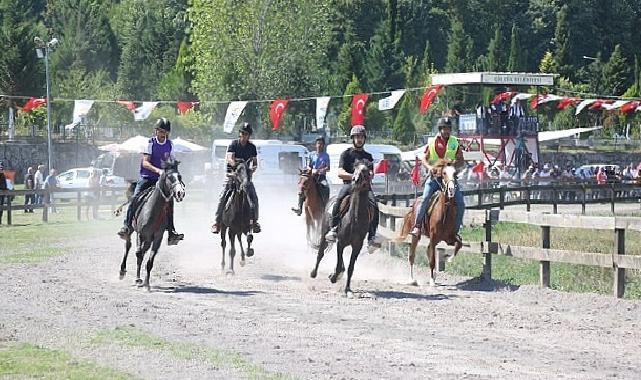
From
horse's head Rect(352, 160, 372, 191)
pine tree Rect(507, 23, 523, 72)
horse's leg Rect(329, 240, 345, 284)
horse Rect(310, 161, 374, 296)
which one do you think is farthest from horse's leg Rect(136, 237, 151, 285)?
pine tree Rect(507, 23, 523, 72)

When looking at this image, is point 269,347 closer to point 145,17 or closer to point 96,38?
point 96,38

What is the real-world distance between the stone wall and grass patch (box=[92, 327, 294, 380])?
6371cm

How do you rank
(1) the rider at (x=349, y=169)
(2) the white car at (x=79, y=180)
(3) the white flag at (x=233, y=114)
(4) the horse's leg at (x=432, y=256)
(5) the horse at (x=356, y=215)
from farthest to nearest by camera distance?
1. (3) the white flag at (x=233, y=114)
2. (2) the white car at (x=79, y=180)
3. (4) the horse's leg at (x=432, y=256)
4. (1) the rider at (x=349, y=169)
5. (5) the horse at (x=356, y=215)

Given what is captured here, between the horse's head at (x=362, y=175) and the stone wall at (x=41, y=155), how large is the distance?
198ft

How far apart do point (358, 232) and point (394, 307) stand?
200 cm

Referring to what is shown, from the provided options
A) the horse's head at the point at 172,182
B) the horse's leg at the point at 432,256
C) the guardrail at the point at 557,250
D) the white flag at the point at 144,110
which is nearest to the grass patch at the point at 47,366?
the horse's head at the point at 172,182

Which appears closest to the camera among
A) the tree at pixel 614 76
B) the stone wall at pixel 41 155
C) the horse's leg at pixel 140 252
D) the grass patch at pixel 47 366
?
the grass patch at pixel 47 366

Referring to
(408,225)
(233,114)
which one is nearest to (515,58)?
(233,114)

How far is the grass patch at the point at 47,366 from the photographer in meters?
11.4

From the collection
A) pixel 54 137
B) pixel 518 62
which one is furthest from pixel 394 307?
pixel 518 62

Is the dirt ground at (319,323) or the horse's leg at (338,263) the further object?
the horse's leg at (338,263)

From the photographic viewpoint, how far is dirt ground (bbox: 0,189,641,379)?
12.0m

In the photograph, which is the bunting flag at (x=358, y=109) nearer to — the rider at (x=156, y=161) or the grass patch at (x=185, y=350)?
the rider at (x=156, y=161)

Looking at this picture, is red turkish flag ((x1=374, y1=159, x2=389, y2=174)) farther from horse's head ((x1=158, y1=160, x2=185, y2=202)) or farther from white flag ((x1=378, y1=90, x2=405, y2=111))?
horse's head ((x1=158, y1=160, x2=185, y2=202))
